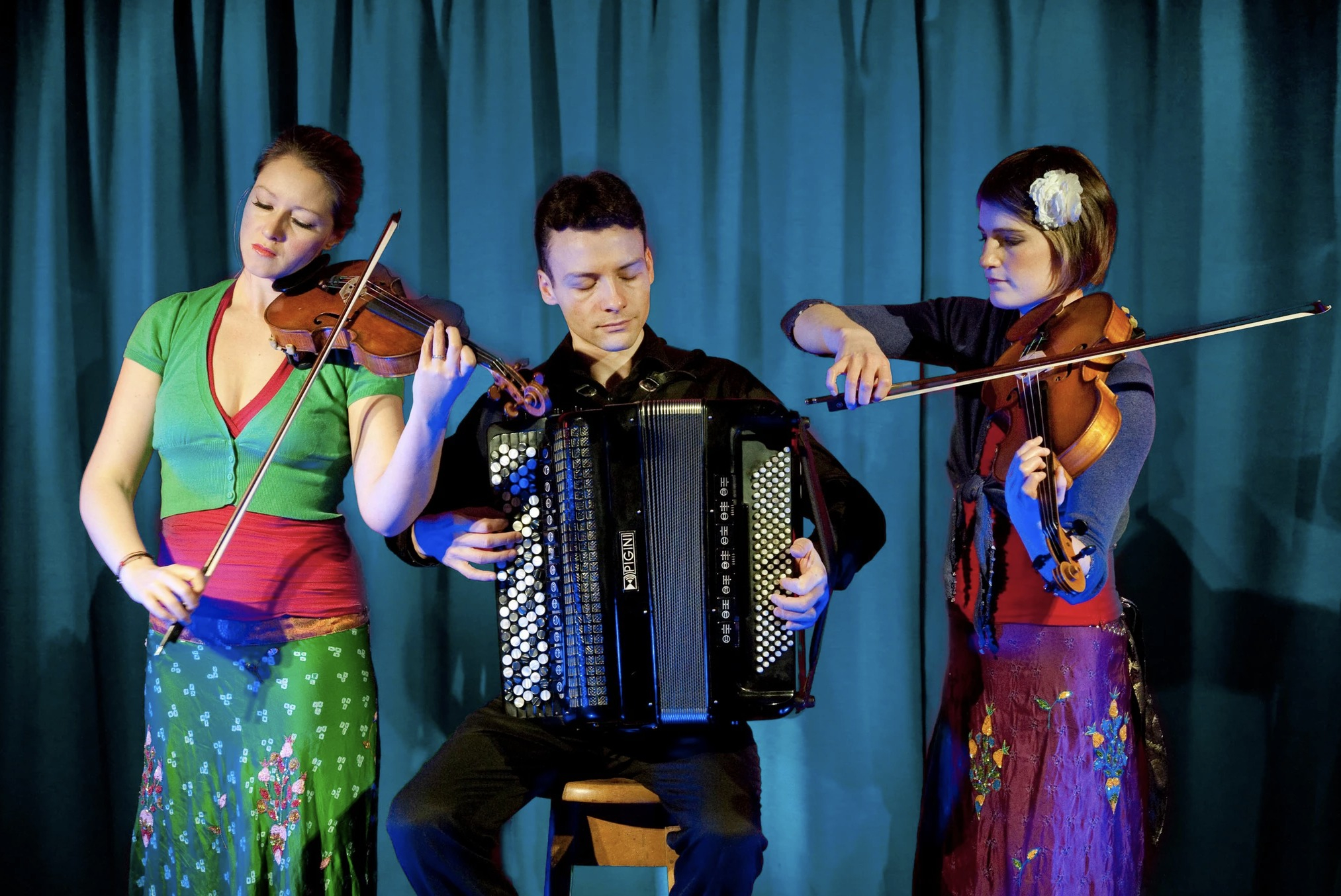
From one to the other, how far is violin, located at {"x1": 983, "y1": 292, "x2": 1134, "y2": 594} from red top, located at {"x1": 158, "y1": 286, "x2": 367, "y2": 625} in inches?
44.1

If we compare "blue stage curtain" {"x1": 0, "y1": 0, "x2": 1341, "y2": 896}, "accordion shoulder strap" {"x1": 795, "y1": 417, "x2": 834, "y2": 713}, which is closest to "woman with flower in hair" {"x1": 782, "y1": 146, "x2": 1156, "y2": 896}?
"accordion shoulder strap" {"x1": 795, "y1": 417, "x2": 834, "y2": 713}

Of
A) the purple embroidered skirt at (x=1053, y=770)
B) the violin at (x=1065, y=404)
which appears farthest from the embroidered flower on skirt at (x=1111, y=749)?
the violin at (x=1065, y=404)

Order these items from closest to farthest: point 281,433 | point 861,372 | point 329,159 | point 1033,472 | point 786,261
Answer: point 1033,472
point 281,433
point 861,372
point 329,159
point 786,261

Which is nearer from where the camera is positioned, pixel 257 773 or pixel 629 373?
pixel 257 773

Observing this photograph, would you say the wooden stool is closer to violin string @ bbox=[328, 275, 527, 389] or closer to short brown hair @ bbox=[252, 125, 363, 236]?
violin string @ bbox=[328, 275, 527, 389]

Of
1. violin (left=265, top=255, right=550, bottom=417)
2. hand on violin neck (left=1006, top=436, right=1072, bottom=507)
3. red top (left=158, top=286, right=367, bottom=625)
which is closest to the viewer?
hand on violin neck (left=1006, top=436, right=1072, bottom=507)

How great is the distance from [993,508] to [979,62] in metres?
1.32

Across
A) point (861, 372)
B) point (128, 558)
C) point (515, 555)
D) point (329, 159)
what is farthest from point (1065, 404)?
point (128, 558)

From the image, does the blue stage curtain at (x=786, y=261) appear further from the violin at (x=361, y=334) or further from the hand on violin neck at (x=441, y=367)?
the hand on violin neck at (x=441, y=367)

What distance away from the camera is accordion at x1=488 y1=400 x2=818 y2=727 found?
5.47 ft

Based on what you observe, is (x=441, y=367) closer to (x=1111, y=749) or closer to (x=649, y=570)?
(x=649, y=570)

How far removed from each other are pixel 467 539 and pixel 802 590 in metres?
0.53

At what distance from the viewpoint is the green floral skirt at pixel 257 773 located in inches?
68.1

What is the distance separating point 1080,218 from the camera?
5.65 feet
